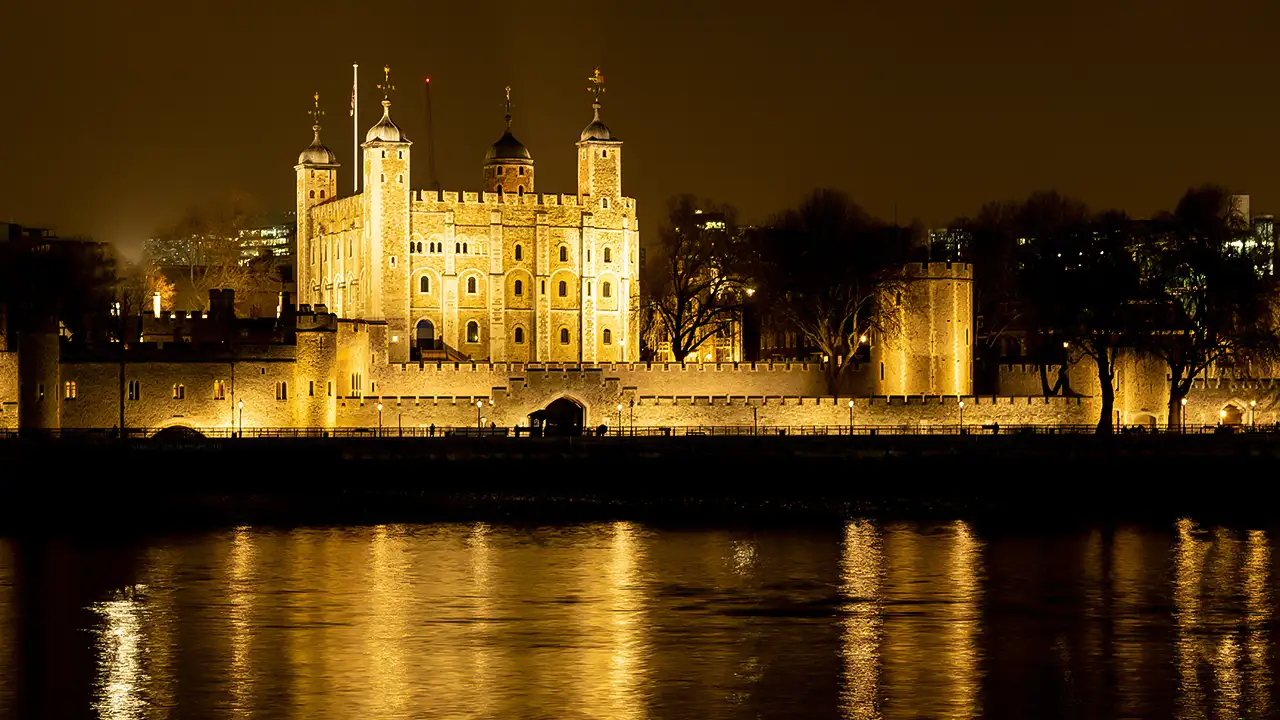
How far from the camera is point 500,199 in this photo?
298 ft

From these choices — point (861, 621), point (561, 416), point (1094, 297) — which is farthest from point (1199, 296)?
point (861, 621)

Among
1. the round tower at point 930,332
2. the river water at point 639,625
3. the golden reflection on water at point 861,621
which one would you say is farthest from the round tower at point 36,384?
the round tower at point 930,332

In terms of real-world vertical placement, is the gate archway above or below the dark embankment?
above

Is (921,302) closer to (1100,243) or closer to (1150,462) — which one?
(1100,243)

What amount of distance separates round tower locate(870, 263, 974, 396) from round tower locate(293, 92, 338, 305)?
2932cm

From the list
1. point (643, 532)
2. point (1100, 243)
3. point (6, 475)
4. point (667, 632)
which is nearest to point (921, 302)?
point (1100, 243)

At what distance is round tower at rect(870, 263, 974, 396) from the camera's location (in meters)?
76.9

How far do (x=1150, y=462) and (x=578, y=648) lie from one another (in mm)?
33500

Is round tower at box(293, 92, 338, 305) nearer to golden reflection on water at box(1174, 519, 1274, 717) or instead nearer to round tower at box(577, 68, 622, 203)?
round tower at box(577, 68, 622, 203)

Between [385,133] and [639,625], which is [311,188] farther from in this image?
[639,625]

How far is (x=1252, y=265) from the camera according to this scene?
247ft

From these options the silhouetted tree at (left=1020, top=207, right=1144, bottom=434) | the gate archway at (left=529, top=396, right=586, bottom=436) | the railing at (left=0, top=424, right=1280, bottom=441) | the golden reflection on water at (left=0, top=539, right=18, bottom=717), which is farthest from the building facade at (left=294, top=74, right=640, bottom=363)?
the golden reflection on water at (left=0, top=539, right=18, bottom=717)

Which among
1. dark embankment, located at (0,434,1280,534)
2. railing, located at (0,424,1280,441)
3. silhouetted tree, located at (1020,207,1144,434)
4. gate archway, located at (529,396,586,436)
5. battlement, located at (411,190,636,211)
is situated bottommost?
dark embankment, located at (0,434,1280,534)

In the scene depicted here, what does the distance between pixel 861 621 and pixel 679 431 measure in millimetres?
34899
